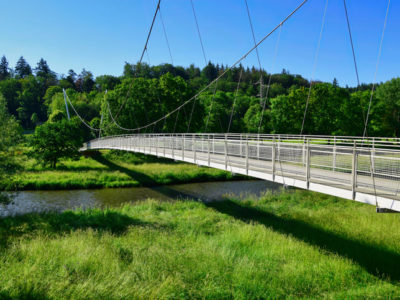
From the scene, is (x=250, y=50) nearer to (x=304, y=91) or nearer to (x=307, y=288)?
(x=307, y=288)

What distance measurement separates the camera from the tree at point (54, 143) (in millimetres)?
27822

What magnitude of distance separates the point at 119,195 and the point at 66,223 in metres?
7.61

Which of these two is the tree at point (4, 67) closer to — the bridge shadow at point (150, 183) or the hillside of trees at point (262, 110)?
the hillside of trees at point (262, 110)

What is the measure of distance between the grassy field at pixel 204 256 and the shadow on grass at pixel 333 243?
0.03m

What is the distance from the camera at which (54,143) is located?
28.7 metres

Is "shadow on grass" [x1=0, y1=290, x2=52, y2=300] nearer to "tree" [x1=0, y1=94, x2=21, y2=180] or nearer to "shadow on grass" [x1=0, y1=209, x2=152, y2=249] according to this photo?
"shadow on grass" [x1=0, y1=209, x2=152, y2=249]

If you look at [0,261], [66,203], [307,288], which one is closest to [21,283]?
[0,261]

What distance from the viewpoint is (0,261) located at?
6.26m

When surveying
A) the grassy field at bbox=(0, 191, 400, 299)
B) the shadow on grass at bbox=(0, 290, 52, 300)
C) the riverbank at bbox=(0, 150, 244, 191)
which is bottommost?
the riverbank at bbox=(0, 150, 244, 191)

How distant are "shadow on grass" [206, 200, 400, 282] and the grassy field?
0.10 feet

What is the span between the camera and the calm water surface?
15.8 metres

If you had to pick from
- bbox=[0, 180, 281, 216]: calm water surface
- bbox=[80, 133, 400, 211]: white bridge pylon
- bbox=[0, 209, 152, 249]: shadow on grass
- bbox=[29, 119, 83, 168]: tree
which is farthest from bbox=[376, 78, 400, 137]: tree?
bbox=[29, 119, 83, 168]: tree

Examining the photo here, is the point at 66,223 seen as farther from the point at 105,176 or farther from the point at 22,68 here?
the point at 22,68

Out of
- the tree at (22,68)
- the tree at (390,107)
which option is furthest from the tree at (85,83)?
the tree at (390,107)
